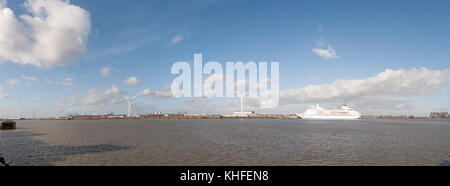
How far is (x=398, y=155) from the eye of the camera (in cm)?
2511
